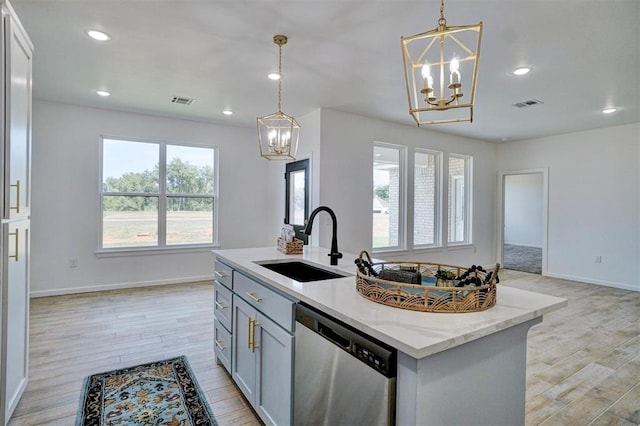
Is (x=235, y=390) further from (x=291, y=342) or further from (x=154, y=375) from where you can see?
(x=291, y=342)

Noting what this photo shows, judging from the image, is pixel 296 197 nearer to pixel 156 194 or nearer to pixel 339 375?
pixel 156 194

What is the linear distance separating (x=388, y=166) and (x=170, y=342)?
415 centimetres

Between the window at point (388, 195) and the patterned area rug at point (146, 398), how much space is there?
12.1 feet

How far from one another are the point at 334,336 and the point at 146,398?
1.72 metres

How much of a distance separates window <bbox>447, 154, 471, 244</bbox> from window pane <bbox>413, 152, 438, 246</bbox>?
61 centimetres

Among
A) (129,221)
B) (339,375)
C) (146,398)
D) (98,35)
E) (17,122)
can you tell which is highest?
(98,35)

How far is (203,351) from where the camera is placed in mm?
3004

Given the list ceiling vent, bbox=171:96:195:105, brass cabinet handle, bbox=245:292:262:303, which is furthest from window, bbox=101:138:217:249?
brass cabinet handle, bbox=245:292:262:303

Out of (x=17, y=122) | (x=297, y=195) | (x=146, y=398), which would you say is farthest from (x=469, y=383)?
(x=297, y=195)

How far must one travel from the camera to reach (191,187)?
5684 millimetres

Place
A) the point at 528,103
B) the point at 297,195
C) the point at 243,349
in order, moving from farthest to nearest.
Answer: the point at 297,195
the point at 528,103
the point at 243,349

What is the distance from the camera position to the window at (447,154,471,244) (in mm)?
6715

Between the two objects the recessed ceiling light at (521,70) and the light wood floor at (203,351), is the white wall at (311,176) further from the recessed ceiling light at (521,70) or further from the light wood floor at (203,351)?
the recessed ceiling light at (521,70)

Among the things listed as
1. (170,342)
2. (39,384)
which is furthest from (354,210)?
(39,384)
